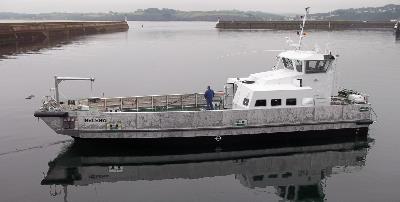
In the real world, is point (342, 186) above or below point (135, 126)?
below

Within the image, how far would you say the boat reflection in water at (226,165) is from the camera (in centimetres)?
1700

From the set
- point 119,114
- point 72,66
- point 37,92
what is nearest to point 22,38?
point 72,66

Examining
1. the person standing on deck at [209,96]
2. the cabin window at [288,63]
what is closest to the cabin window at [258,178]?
the person standing on deck at [209,96]

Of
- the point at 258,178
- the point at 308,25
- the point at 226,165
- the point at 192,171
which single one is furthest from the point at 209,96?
the point at 308,25

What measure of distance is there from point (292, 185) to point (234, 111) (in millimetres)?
4227

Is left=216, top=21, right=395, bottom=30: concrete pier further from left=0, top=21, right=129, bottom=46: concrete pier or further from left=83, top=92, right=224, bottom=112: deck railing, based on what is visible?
left=83, top=92, right=224, bottom=112: deck railing

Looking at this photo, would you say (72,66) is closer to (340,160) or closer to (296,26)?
(340,160)

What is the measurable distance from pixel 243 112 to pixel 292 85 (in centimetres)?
319

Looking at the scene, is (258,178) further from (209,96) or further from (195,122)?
(209,96)

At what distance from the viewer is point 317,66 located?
821 inches

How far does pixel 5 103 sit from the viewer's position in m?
29.6

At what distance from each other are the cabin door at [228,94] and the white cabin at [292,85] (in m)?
0.13

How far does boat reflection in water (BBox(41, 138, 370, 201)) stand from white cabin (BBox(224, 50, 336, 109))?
7.09 ft

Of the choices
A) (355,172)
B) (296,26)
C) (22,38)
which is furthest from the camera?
(296,26)
